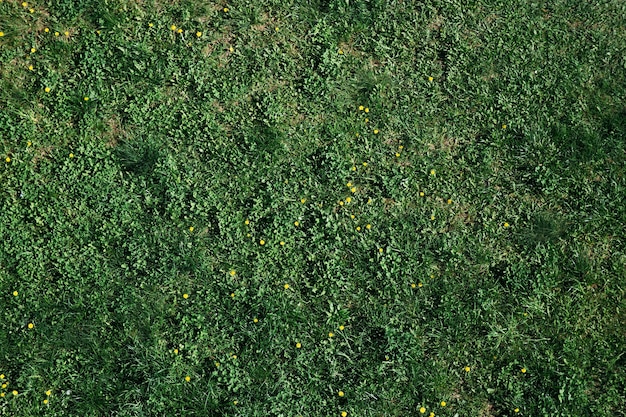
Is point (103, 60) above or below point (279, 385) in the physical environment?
above

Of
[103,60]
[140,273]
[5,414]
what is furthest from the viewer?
[103,60]

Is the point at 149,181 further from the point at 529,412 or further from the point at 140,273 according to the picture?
the point at 529,412

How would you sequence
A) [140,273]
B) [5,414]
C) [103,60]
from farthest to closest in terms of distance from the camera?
[103,60] → [140,273] → [5,414]

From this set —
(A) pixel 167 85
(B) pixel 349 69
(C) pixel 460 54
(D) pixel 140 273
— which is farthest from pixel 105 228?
(C) pixel 460 54

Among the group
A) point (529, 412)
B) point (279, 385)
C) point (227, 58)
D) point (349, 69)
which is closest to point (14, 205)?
point (227, 58)

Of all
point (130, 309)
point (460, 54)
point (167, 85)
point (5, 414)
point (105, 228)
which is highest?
point (460, 54)

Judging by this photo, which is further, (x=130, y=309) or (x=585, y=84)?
(x=585, y=84)
